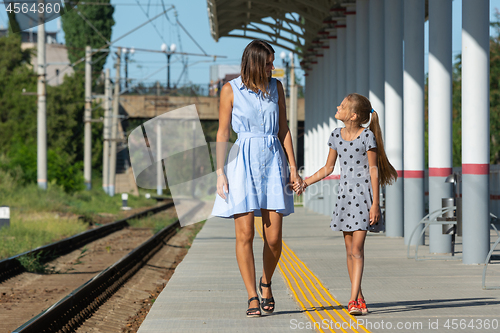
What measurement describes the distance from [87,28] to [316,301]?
251 ft

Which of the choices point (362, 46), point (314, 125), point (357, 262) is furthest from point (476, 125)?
point (314, 125)

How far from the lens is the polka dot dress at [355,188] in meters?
5.69

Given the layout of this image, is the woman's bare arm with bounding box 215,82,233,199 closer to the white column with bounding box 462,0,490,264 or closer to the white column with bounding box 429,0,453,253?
the white column with bounding box 462,0,490,264

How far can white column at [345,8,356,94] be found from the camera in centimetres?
1822

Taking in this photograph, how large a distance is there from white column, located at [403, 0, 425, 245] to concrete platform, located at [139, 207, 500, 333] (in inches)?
36.9

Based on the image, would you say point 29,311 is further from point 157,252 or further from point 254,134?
point 157,252

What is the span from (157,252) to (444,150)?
8400 millimetres

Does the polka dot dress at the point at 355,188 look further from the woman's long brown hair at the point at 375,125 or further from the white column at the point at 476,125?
the white column at the point at 476,125

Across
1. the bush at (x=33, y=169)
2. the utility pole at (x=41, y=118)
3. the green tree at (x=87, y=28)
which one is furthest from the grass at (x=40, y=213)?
the green tree at (x=87, y=28)

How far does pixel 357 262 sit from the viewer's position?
5.70 m

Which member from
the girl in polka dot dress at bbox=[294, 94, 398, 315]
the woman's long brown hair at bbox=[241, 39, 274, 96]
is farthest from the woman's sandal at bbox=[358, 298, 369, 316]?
the woman's long brown hair at bbox=[241, 39, 274, 96]

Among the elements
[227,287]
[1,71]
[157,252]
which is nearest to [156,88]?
[1,71]

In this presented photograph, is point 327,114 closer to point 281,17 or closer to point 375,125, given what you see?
point 281,17

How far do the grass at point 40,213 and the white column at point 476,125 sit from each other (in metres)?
8.79
